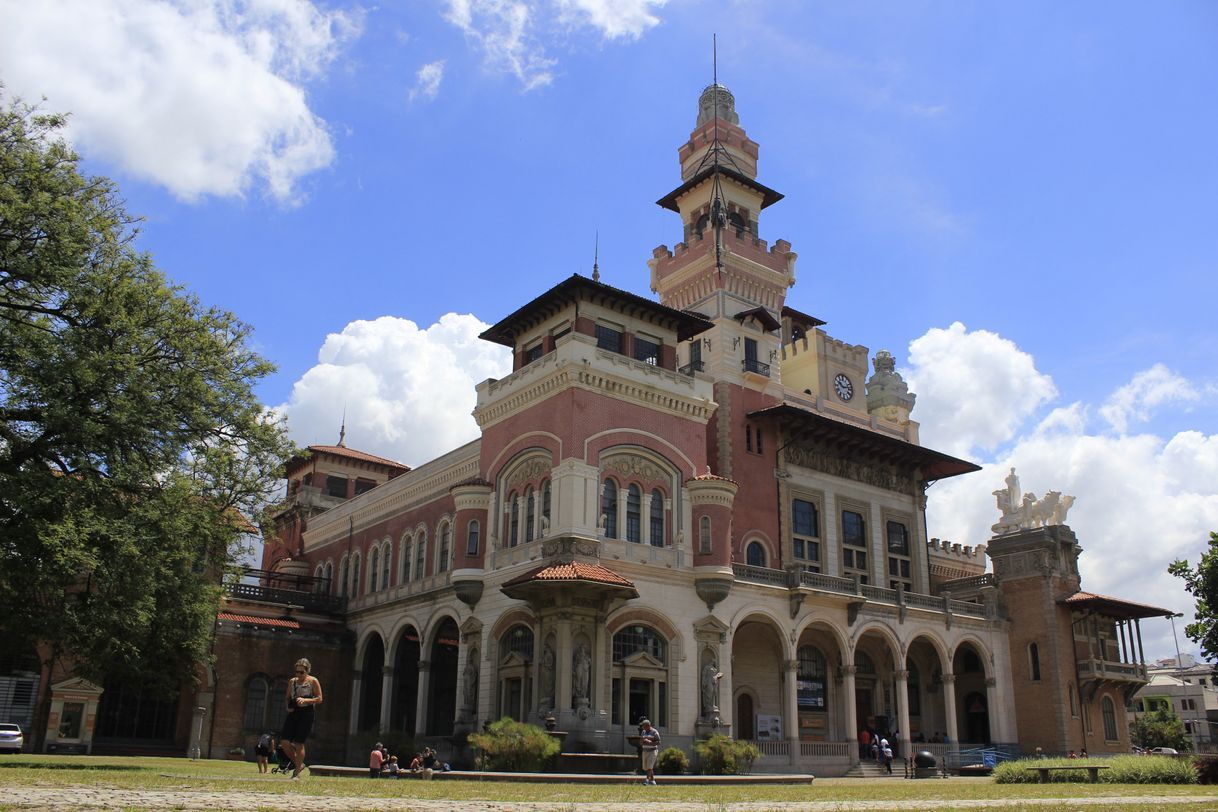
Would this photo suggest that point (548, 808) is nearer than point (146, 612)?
Yes

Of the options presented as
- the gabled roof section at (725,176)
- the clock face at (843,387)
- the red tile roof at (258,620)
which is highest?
the gabled roof section at (725,176)

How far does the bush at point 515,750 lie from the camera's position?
2831 centimetres

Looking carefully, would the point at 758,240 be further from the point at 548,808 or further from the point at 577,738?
the point at 548,808

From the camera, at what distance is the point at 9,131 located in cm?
2375

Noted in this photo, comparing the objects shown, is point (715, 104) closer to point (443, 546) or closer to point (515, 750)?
point (443, 546)

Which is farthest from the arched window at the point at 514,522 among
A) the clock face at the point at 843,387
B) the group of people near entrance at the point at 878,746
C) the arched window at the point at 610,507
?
the clock face at the point at 843,387

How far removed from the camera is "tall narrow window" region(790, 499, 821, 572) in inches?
1705

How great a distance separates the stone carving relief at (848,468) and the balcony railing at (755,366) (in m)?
3.85

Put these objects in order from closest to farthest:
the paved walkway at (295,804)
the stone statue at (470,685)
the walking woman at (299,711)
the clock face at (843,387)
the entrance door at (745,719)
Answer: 1. the paved walkway at (295,804)
2. the walking woman at (299,711)
3. the stone statue at (470,685)
4. the entrance door at (745,719)
5. the clock face at (843,387)

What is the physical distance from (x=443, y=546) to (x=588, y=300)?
45.0 ft

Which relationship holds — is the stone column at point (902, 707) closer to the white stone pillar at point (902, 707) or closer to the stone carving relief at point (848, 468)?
the white stone pillar at point (902, 707)

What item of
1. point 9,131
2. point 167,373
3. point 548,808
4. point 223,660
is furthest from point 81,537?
point 223,660

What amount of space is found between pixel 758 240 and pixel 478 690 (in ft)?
87.6

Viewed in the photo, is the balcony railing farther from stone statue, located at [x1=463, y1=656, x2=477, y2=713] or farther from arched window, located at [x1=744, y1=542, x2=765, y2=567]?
stone statue, located at [x1=463, y1=656, x2=477, y2=713]
